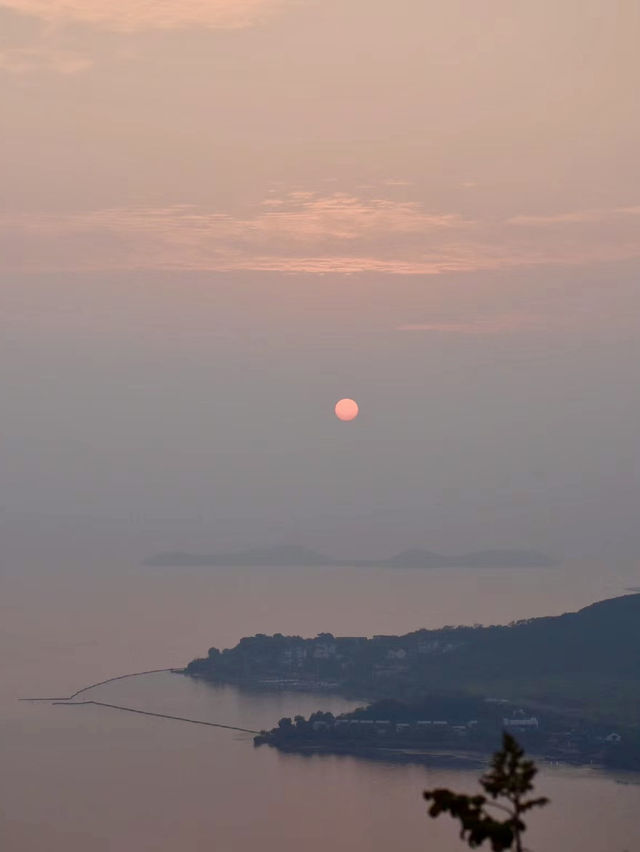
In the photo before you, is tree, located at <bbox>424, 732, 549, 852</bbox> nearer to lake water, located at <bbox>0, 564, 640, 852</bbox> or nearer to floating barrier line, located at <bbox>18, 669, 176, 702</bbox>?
lake water, located at <bbox>0, 564, 640, 852</bbox>

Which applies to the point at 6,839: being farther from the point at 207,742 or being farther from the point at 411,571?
the point at 411,571

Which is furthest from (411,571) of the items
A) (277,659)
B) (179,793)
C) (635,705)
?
(179,793)

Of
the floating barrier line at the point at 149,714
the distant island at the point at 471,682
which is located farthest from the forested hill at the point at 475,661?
the floating barrier line at the point at 149,714

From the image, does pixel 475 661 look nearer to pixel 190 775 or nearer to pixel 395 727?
pixel 395 727

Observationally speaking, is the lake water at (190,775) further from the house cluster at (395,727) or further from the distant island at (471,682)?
the house cluster at (395,727)

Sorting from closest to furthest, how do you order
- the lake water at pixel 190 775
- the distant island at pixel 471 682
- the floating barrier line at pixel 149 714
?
the lake water at pixel 190 775 < the distant island at pixel 471 682 < the floating barrier line at pixel 149 714

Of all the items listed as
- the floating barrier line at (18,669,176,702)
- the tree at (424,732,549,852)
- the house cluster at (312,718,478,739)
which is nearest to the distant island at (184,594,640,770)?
the house cluster at (312,718,478,739)
